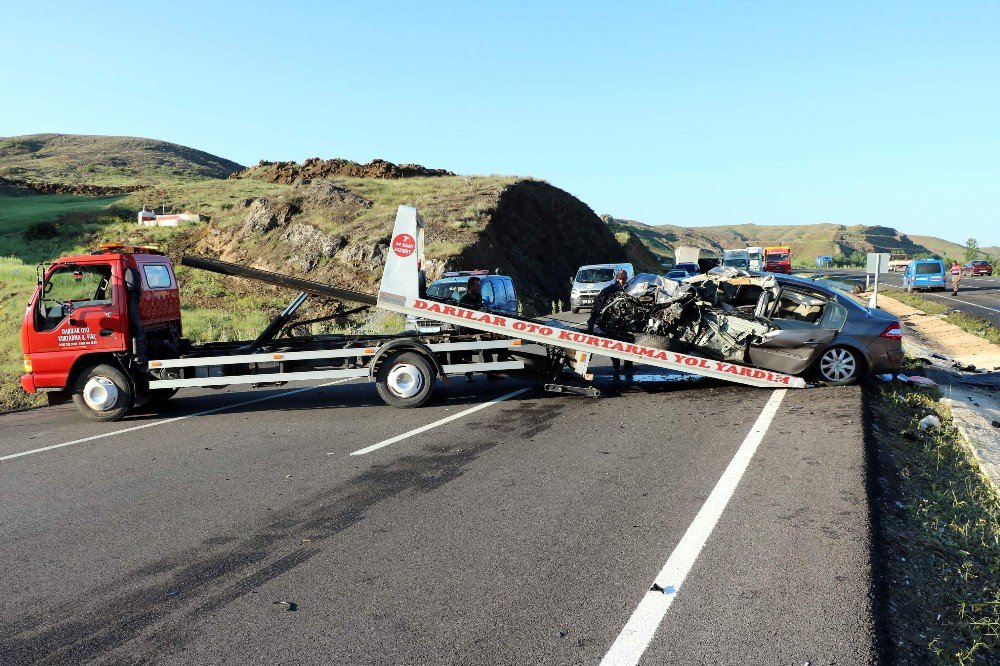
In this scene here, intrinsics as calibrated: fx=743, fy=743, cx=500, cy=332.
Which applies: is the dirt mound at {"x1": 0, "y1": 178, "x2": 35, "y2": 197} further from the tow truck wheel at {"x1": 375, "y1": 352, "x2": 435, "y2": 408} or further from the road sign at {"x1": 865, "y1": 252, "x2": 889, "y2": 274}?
the tow truck wheel at {"x1": 375, "y1": 352, "x2": 435, "y2": 408}

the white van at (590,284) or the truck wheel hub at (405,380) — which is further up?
the white van at (590,284)

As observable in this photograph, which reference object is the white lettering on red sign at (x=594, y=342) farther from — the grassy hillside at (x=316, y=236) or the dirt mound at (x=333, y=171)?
the dirt mound at (x=333, y=171)

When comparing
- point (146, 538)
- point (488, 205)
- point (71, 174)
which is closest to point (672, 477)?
point (146, 538)

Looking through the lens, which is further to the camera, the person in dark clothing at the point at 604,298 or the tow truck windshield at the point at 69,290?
the person in dark clothing at the point at 604,298

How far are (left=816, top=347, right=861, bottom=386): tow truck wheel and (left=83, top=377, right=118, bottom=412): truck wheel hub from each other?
32.1ft

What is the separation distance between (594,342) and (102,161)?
10222 centimetres

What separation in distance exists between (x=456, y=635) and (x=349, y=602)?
2.50ft

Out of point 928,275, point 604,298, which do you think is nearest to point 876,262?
point 604,298

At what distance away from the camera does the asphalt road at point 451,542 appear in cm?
377

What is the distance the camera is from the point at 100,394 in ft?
33.4

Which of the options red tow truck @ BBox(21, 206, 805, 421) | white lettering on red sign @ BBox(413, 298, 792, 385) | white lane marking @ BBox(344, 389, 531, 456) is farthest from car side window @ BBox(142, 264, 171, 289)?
white lane marking @ BBox(344, 389, 531, 456)

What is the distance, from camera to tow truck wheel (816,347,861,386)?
33.9 feet

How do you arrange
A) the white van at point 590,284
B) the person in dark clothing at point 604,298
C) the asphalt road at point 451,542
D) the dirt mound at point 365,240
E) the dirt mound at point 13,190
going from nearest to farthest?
1. the asphalt road at point 451,542
2. the person in dark clothing at point 604,298
3. the white van at point 590,284
4. the dirt mound at point 365,240
5. the dirt mound at point 13,190

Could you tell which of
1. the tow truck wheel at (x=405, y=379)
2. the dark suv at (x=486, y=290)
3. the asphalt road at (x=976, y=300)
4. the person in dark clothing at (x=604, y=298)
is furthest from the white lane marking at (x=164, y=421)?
the asphalt road at (x=976, y=300)
